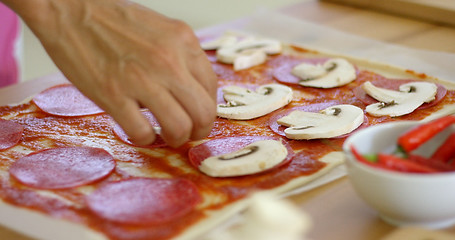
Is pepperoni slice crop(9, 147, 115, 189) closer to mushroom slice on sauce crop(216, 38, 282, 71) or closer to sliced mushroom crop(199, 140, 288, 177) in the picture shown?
sliced mushroom crop(199, 140, 288, 177)

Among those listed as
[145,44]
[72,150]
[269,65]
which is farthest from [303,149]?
[269,65]

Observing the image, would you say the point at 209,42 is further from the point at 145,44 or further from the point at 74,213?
the point at 74,213

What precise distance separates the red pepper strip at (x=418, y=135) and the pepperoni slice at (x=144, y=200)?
0.49m

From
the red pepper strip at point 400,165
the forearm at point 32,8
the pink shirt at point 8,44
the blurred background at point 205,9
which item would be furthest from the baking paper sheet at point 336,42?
the blurred background at point 205,9

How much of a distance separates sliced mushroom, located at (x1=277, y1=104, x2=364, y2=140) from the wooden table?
0.25 m

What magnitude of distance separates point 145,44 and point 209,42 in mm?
1257

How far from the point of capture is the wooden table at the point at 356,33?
1.52m

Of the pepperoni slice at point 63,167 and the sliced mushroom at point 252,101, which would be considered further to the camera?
the sliced mushroom at point 252,101

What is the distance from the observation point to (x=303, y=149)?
196 centimetres

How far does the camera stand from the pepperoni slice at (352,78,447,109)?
7.42 ft

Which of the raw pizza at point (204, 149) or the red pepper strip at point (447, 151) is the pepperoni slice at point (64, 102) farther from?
the red pepper strip at point (447, 151)

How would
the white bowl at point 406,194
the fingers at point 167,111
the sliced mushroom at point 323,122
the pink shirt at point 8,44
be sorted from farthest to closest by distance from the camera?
the pink shirt at point 8,44, the sliced mushroom at point 323,122, the fingers at point 167,111, the white bowl at point 406,194

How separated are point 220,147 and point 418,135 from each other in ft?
2.00

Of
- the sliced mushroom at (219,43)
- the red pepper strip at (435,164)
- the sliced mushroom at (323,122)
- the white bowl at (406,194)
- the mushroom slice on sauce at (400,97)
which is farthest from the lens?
the sliced mushroom at (219,43)
